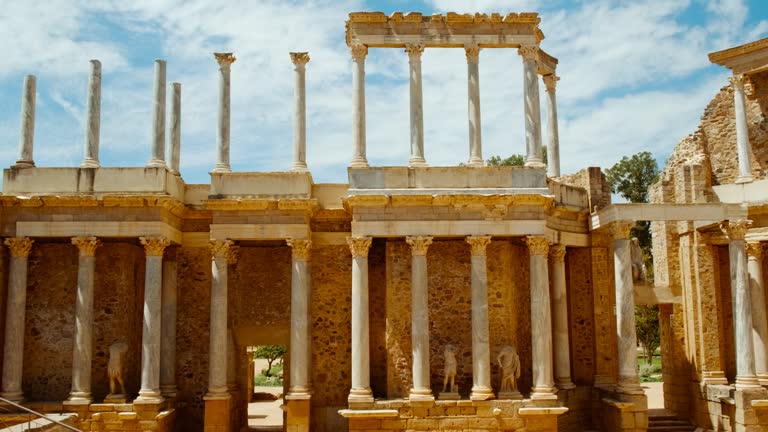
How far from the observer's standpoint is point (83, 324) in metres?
20.4

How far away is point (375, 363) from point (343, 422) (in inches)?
72.6

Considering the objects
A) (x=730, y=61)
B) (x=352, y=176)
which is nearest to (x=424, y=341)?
(x=352, y=176)

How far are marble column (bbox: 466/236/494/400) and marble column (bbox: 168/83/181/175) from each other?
898 centimetres

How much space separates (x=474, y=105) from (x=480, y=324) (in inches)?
236

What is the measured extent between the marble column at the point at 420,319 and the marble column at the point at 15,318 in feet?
33.2

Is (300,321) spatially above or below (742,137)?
below

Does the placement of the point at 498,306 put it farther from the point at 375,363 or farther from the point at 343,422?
the point at 343,422

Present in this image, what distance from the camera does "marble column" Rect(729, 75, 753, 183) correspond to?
22.6 meters

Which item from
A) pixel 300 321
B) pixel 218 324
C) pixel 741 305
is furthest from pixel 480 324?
pixel 741 305

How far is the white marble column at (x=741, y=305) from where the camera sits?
2078 cm

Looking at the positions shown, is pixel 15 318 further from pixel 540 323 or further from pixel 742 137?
pixel 742 137

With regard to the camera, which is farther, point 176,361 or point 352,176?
point 176,361

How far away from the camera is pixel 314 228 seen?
2228 centimetres

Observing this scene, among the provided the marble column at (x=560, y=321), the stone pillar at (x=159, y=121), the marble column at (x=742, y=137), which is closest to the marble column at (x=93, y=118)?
the stone pillar at (x=159, y=121)
